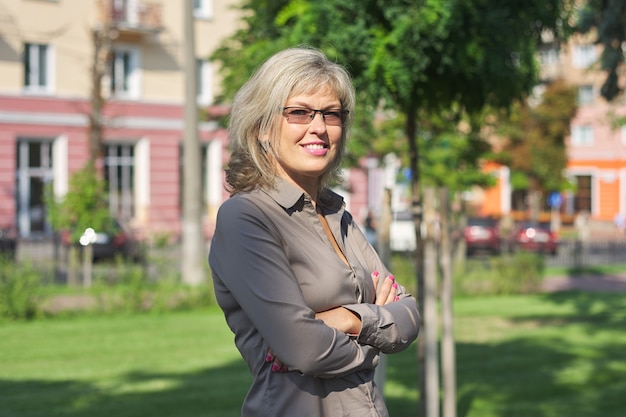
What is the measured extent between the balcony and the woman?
106 ft

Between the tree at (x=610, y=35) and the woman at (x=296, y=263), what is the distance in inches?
269

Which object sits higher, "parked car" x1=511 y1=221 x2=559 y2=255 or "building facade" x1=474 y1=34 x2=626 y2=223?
"building facade" x1=474 y1=34 x2=626 y2=223

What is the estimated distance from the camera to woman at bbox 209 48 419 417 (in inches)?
109

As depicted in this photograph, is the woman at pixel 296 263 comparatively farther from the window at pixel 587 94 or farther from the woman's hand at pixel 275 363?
the window at pixel 587 94

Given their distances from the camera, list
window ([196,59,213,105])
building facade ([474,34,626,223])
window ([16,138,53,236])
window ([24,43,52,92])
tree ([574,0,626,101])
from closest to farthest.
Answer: tree ([574,0,626,101])
window ([16,138,53,236])
window ([24,43,52,92])
window ([196,59,213,105])
building facade ([474,34,626,223])

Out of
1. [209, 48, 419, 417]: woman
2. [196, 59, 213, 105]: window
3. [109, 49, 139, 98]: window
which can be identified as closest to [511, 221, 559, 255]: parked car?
[196, 59, 213, 105]: window

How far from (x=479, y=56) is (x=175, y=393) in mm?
4114

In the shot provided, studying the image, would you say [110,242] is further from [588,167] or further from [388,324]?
[588,167]

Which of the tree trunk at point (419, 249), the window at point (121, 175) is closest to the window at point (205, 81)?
the window at point (121, 175)

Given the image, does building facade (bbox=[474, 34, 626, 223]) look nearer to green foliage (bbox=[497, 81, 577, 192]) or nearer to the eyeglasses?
green foliage (bbox=[497, 81, 577, 192])

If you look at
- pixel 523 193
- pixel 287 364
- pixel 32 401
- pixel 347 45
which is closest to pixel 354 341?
pixel 287 364

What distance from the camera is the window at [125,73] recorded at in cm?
3562

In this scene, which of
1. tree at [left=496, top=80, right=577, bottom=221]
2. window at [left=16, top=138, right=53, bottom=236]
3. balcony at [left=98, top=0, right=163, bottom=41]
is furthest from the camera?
tree at [left=496, top=80, right=577, bottom=221]

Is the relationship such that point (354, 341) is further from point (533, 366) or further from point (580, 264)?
point (580, 264)
